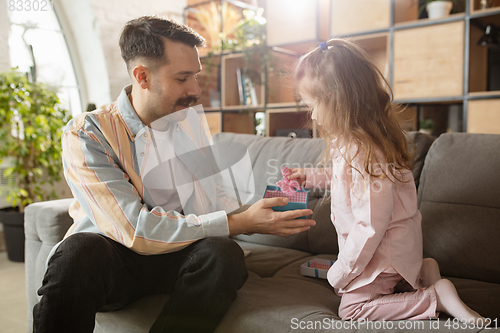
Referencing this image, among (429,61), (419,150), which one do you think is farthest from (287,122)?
(419,150)

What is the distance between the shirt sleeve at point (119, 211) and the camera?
44.6 inches

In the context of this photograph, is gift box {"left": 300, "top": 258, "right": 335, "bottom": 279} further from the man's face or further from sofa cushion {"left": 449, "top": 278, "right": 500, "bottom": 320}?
the man's face

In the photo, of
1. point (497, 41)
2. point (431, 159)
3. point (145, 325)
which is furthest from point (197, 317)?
point (497, 41)

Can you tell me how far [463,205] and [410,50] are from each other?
1409 mm

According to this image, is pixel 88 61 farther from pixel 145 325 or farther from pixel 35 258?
pixel 145 325

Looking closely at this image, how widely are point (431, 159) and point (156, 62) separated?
1042 mm

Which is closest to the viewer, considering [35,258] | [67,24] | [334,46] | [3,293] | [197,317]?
[197,317]

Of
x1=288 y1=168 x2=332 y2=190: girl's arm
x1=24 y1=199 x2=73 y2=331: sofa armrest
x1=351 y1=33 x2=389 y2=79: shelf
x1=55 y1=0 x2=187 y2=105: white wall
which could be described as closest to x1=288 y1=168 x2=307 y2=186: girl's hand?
x1=288 y1=168 x2=332 y2=190: girl's arm

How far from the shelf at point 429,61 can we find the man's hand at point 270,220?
163cm

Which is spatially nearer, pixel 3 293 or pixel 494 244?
pixel 494 244

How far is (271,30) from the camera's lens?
3.04 meters

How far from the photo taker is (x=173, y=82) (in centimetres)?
142

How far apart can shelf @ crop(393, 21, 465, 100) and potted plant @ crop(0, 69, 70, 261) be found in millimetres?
2417

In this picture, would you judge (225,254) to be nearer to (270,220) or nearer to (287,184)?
(270,220)
